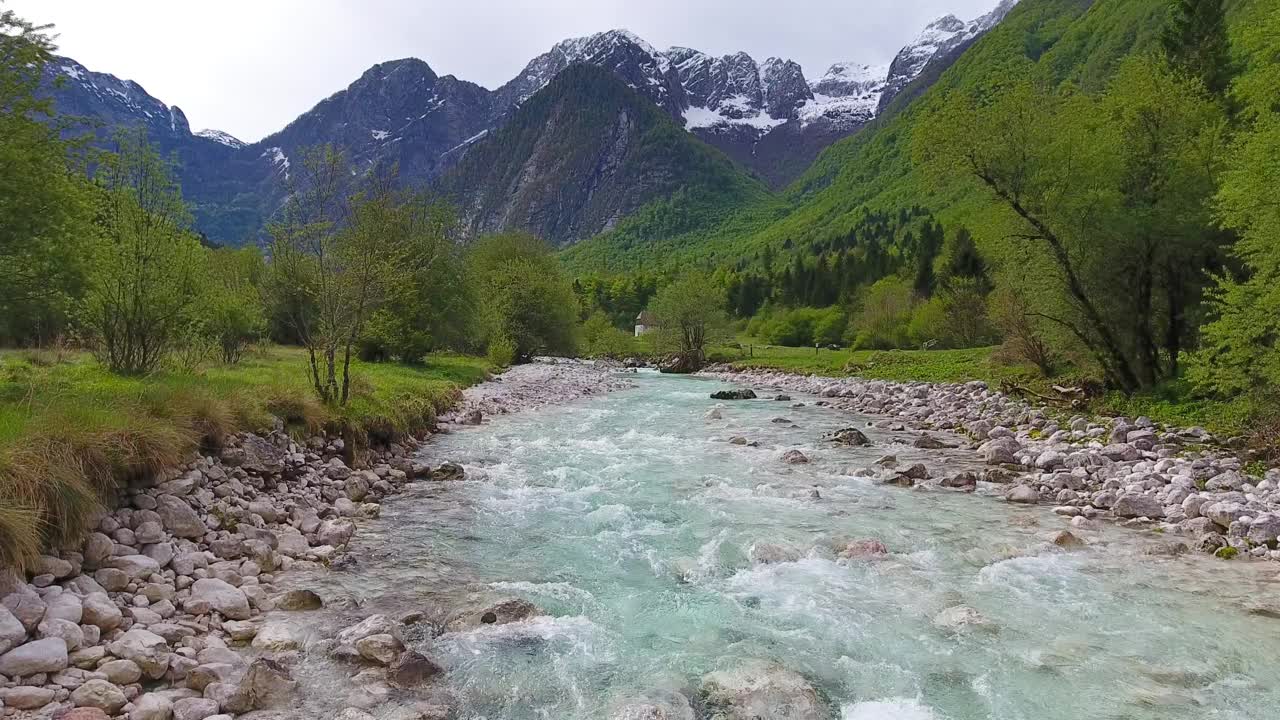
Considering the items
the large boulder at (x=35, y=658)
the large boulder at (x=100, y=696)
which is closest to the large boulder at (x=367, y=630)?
the large boulder at (x=100, y=696)

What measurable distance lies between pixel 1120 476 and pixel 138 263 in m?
24.2

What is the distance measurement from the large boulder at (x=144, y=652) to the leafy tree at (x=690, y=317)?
62599mm

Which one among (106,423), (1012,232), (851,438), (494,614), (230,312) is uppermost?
(1012,232)

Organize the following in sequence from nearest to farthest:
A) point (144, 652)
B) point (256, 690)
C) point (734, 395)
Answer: point (256, 690) → point (144, 652) → point (734, 395)

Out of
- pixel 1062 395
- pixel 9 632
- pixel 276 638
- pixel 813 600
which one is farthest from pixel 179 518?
pixel 1062 395

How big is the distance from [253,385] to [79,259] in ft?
14.8

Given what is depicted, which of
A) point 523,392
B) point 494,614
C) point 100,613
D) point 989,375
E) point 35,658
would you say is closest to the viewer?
point 35,658

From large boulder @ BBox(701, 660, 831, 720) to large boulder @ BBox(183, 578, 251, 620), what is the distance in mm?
5781

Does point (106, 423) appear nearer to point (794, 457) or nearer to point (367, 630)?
point (367, 630)

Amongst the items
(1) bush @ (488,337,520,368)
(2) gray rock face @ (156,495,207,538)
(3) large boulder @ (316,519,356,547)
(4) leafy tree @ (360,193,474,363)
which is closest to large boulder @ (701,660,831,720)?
(3) large boulder @ (316,519,356,547)

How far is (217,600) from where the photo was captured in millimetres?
8008

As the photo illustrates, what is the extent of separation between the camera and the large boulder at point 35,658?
18.9 ft

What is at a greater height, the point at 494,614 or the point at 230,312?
the point at 230,312

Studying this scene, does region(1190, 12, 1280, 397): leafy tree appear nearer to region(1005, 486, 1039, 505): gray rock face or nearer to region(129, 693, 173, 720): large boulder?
region(1005, 486, 1039, 505): gray rock face
